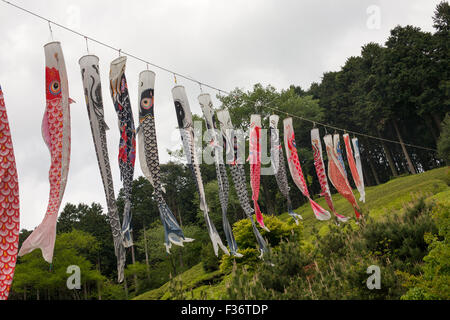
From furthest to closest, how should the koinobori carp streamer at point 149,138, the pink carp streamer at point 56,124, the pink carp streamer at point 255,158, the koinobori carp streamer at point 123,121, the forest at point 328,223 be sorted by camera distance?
1. the pink carp streamer at point 255,158
2. the forest at point 328,223
3. the koinobori carp streamer at point 149,138
4. the koinobori carp streamer at point 123,121
5. the pink carp streamer at point 56,124

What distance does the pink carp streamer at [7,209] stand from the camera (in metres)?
3.77

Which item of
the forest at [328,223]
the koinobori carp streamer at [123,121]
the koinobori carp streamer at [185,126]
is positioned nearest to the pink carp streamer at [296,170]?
the forest at [328,223]

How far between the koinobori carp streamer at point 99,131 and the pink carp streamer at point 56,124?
316 millimetres

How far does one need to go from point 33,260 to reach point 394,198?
22663mm

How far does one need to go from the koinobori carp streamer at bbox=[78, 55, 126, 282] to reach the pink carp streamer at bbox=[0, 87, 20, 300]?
3.44 ft

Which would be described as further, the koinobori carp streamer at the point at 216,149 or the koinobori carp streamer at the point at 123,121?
the koinobori carp streamer at the point at 216,149

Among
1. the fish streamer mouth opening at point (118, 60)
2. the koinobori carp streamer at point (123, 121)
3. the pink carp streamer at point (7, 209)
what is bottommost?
the pink carp streamer at point (7, 209)

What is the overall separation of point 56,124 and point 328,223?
11.1 meters

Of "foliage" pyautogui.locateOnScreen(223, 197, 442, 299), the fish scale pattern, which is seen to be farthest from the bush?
the fish scale pattern

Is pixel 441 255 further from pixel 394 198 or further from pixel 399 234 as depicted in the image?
pixel 394 198

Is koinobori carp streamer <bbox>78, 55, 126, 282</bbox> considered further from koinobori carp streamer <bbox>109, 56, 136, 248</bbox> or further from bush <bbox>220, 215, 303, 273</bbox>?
bush <bbox>220, 215, 303, 273</bbox>

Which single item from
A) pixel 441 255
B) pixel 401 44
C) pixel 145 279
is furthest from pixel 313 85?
pixel 441 255

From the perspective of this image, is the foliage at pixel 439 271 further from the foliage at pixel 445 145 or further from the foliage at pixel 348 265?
the foliage at pixel 445 145
